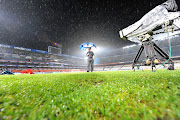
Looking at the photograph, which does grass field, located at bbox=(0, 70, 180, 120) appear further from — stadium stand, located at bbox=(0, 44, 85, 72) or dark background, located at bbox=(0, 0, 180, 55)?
stadium stand, located at bbox=(0, 44, 85, 72)

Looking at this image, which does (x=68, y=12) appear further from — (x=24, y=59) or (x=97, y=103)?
(x=24, y=59)

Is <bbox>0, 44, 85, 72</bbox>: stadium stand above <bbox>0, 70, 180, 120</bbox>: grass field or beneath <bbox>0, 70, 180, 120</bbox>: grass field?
above

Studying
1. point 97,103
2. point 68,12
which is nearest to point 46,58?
point 68,12

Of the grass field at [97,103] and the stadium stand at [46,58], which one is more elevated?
the stadium stand at [46,58]

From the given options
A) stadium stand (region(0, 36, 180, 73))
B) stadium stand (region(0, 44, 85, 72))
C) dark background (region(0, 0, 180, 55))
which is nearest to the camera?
dark background (region(0, 0, 180, 55))

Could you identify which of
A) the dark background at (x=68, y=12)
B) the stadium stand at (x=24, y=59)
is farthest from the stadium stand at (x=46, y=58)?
the dark background at (x=68, y=12)

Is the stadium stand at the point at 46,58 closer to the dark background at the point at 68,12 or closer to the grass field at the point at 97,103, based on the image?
the dark background at the point at 68,12

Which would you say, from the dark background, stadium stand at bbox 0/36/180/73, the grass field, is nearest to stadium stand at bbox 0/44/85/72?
stadium stand at bbox 0/36/180/73

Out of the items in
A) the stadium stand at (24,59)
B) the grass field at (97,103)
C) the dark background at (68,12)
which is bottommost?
the grass field at (97,103)

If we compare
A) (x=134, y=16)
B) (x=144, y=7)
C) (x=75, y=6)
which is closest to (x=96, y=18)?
(x=75, y=6)

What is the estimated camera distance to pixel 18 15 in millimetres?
9852

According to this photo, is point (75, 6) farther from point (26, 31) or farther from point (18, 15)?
point (26, 31)

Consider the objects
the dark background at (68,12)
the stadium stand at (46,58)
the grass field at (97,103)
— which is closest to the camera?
the grass field at (97,103)

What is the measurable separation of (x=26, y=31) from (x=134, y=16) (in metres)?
16.8
